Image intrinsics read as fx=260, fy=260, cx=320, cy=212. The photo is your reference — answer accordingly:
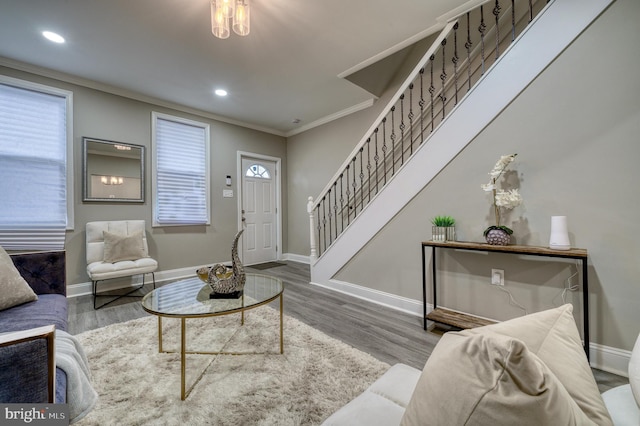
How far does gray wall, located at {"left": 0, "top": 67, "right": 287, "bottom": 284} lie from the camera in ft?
10.6

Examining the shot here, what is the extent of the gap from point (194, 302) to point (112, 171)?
2874mm

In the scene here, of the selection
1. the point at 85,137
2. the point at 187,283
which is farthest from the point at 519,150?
the point at 85,137

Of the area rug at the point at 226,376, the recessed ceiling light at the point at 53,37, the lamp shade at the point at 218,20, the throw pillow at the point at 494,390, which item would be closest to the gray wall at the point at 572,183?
the area rug at the point at 226,376

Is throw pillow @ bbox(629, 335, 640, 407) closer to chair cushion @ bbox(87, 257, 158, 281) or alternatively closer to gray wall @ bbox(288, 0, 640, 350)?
gray wall @ bbox(288, 0, 640, 350)

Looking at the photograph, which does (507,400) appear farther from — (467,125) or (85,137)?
(85,137)

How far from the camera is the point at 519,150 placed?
77.6 inches

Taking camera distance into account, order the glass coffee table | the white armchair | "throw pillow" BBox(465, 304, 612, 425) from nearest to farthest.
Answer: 1. "throw pillow" BBox(465, 304, 612, 425)
2. the glass coffee table
3. the white armchair

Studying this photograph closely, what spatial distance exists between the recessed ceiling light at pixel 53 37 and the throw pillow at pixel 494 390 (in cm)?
388

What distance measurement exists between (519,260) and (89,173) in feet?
15.5

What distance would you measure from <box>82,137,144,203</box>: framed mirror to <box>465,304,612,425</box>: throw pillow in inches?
167

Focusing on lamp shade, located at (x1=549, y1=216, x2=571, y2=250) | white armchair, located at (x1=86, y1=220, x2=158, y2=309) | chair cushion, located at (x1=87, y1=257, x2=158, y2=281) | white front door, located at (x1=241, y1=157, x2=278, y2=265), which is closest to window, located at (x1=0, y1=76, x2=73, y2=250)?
white armchair, located at (x1=86, y1=220, x2=158, y2=309)

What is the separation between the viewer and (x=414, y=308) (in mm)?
2564

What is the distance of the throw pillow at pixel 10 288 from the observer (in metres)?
1.55

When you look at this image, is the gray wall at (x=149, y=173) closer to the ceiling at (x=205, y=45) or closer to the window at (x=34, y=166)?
the window at (x=34, y=166)
